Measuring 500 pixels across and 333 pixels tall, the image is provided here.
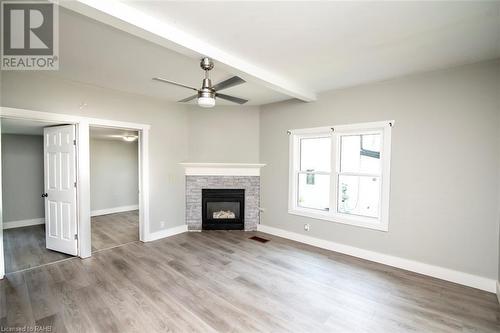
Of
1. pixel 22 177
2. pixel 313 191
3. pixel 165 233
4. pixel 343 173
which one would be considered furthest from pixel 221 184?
pixel 22 177

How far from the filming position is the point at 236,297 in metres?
2.60

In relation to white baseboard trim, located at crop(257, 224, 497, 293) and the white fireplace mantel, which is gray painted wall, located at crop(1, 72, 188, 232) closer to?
the white fireplace mantel

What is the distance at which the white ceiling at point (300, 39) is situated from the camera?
1854 mm

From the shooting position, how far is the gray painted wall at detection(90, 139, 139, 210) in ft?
21.2

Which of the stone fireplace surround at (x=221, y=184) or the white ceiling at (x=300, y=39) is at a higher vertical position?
the white ceiling at (x=300, y=39)

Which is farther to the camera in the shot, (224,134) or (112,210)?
(112,210)

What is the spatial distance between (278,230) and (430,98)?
343 centimetres

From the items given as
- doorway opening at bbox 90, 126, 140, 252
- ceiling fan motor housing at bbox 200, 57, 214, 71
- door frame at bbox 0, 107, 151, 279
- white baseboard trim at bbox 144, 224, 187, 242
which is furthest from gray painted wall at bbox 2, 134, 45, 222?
ceiling fan motor housing at bbox 200, 57, 214, 71

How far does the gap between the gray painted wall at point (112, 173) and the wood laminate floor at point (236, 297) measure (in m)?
3.44

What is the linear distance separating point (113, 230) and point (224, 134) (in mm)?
3335

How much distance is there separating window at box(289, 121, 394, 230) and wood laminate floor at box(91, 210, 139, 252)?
3.48m

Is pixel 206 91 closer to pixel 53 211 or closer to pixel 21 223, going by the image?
pixel 53 211

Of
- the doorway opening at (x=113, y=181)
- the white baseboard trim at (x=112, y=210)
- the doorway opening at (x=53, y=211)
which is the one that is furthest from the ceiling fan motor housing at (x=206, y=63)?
the white baseboard trim at (x=112, y=210)

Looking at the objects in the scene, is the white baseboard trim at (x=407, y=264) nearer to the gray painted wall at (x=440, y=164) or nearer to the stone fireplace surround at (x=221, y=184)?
the gray painted wall at (x=440, y=164)
